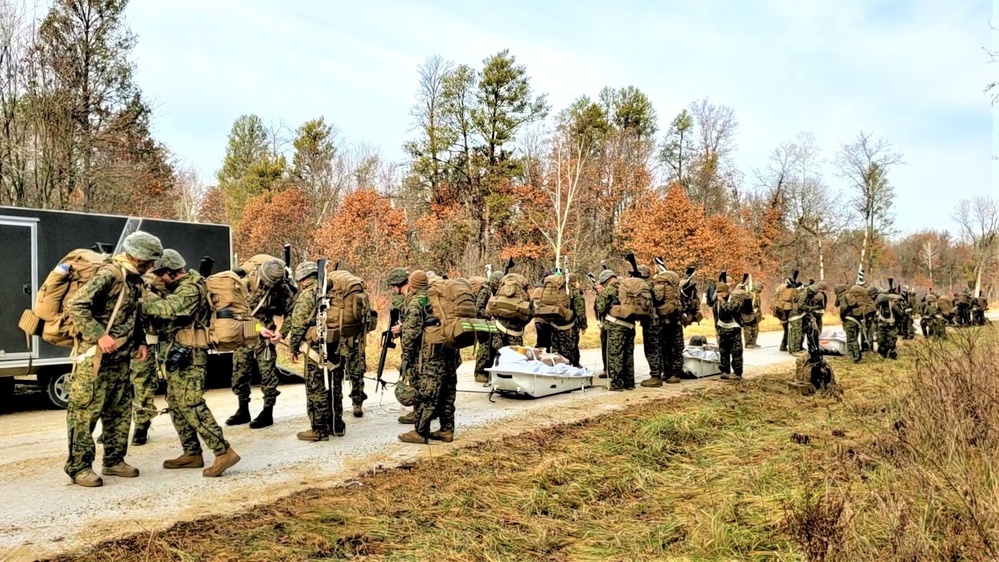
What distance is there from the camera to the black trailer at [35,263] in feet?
32.2

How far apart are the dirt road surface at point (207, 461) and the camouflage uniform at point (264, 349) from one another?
20.1 inches

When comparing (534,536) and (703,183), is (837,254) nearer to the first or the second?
(703,183)

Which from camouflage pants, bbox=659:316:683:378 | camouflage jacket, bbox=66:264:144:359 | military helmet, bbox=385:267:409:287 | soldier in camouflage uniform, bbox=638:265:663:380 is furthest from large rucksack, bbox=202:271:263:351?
camouflage pants, bbox=659:316:683:378

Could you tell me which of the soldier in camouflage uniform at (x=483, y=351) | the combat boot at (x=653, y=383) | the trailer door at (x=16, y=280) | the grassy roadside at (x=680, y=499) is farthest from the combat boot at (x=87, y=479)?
the combat boot at (x=653, y=383)

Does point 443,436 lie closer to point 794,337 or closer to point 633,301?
point 633,301

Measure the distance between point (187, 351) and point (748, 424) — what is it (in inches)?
267

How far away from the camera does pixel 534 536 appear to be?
4820 millimetres

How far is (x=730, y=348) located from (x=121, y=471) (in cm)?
1146

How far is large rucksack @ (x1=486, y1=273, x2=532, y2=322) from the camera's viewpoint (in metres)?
11.8

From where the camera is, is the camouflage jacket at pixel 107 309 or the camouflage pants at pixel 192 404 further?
the camouflage pants at pixel 192 404

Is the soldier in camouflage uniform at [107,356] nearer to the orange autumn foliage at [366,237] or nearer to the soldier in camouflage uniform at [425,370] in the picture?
the soldier in camouflage uniform at [425,370]

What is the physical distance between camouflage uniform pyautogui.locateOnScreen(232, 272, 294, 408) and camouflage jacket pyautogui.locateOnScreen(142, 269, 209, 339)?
1.98m

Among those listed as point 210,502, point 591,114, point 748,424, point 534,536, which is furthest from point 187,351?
point 591,114

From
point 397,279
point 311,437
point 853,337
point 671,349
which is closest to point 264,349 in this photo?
point 311,437
